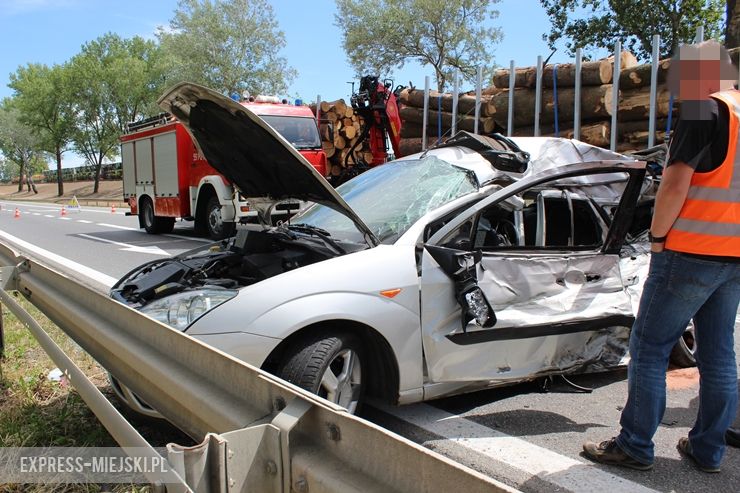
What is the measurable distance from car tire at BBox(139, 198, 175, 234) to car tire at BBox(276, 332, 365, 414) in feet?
39.1

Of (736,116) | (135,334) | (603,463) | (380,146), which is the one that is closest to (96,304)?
(135,334)

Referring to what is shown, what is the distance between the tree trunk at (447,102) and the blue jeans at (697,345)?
7519mm

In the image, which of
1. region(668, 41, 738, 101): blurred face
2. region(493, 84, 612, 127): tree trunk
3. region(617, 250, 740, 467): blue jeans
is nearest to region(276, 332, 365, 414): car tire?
region(617, 250, 740, 467): blue jeans

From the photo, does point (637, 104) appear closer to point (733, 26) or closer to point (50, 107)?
point (733, 26)

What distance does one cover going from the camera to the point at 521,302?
3328mm

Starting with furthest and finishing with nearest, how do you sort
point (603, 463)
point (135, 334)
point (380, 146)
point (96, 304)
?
1. point (380, 146)
2. point (603, 463)
3. point (96, 304)
4. point (135, 334)

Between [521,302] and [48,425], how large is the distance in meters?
2.72

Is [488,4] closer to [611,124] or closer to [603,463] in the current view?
[611,124]

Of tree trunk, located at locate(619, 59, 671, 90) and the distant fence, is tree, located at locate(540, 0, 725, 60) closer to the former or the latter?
tree trunk, located at locate(619, 59, 671, 90)

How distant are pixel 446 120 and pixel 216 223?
16.4ft

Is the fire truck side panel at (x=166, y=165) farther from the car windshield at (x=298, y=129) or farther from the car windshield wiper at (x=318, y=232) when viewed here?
the car windshield wiper at (x=318, y=232)

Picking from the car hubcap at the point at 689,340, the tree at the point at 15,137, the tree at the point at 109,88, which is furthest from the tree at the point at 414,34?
the tree at the point at 15,137

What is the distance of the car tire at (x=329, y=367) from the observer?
9.09ft

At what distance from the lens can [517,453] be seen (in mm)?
2932
